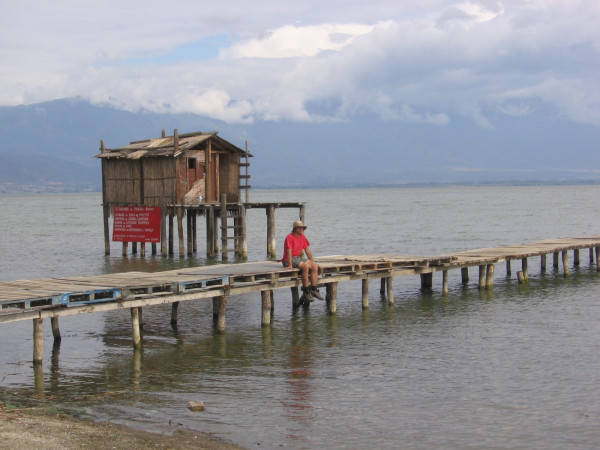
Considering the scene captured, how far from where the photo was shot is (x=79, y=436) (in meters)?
11.6

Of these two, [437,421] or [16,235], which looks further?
[16,235]

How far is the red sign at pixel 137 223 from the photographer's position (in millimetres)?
37531

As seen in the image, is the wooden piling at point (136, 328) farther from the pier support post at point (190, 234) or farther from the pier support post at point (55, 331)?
the pier support post at point (190, 234)

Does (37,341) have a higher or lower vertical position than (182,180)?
lower

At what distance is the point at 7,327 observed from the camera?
828 inches

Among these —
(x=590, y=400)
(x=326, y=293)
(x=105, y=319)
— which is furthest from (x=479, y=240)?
(x=590, y=400)

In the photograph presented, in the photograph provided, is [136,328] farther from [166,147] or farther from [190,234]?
[190,234]

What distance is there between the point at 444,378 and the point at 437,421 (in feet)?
8.93

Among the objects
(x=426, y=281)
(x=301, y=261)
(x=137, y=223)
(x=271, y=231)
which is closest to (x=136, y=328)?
(x=301, y=261)

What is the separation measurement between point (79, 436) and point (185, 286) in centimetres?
733

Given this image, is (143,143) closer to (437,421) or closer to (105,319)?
(105,319)

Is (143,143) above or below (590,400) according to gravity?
above

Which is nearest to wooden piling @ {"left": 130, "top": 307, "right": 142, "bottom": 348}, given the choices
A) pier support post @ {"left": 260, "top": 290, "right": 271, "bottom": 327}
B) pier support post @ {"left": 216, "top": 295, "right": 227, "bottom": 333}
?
pier support post @ {"left": 216, "top": 295, "right": 227, "bottom": 333}

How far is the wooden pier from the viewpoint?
16.0 m
